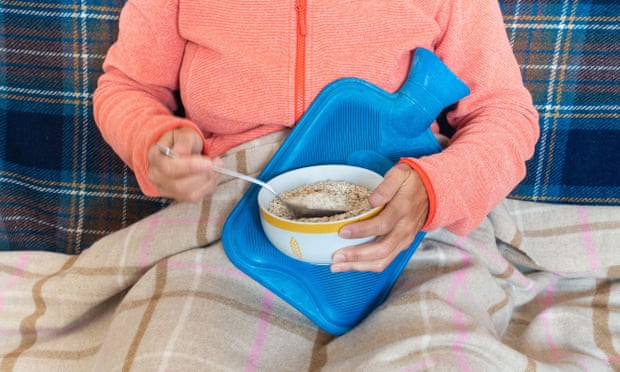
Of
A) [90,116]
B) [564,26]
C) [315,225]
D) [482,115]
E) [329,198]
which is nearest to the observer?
[315,225]

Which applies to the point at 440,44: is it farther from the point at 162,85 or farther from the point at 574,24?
the point at 162,85

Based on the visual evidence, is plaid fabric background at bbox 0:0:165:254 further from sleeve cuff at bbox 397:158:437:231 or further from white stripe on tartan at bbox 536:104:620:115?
white stripe on tartan at bbox 536:104:620:115

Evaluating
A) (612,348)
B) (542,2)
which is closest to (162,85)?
(542,2)

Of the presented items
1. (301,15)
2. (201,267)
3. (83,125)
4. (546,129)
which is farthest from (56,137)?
(546,129)

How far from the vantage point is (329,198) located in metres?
0.90

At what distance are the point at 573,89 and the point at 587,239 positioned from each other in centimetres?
29

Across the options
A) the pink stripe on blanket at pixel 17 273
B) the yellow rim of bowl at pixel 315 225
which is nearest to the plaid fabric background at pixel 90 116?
the pink stripe on blanket at pixel 17 273

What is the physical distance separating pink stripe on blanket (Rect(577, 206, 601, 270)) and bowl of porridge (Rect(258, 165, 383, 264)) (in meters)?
0.50

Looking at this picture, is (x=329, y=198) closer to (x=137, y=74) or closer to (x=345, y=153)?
(x=345, y=153)

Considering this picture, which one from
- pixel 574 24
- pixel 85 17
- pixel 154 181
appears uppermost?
pixel 574 24

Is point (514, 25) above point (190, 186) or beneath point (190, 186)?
above

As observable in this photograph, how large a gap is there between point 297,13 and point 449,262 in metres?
0.48

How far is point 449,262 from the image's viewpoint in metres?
1.04

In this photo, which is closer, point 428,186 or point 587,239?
point 428,186
